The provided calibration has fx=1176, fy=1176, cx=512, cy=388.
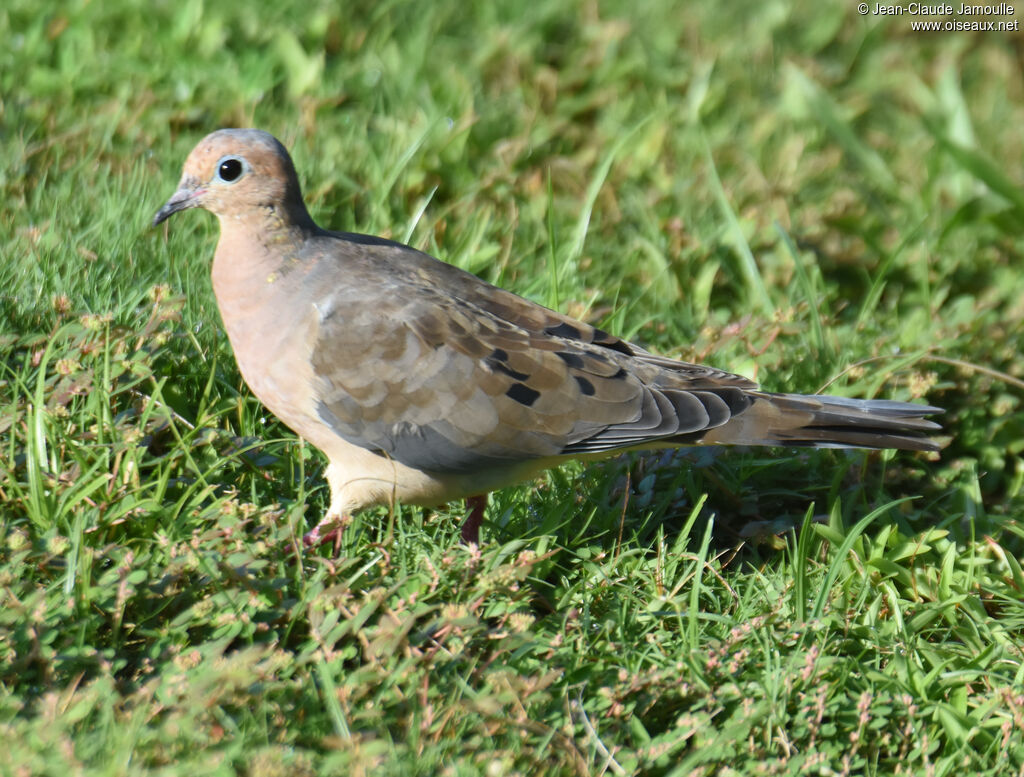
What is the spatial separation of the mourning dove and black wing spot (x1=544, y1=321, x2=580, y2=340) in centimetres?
3

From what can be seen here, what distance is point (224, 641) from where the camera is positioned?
3.06 meters

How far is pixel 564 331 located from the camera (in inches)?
159

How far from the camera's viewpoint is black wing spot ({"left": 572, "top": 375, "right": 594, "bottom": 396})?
149 inches

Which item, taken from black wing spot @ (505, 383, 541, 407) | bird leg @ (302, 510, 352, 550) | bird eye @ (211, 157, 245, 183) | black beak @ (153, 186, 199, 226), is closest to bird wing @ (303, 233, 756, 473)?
Answer: black wing spot @ (505, 383, 541, 407)

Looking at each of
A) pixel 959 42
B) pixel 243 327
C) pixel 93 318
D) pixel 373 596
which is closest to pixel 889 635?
pixel 373 596

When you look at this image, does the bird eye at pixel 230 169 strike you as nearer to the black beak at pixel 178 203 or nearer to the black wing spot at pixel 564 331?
the black beak at pixel 178 203

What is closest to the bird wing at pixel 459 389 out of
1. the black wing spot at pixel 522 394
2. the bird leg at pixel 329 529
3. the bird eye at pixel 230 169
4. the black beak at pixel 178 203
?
the black wing spot at pixel 522 394

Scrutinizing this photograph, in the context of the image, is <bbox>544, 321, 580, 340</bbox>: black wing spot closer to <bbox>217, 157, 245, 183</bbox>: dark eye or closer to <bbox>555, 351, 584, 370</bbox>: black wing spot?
<bbox>555, 351, 584, 370</bbox>: black wing spot

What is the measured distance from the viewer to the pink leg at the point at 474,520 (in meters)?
3.89

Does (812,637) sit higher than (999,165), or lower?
lower

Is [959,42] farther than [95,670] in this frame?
Yes

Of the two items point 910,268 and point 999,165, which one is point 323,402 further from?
point 999,165

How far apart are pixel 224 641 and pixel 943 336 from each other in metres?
3.43

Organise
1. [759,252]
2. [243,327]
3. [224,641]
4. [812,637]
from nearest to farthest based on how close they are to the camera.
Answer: [224,641] → [812,637] → [243,327] → [759,252]
